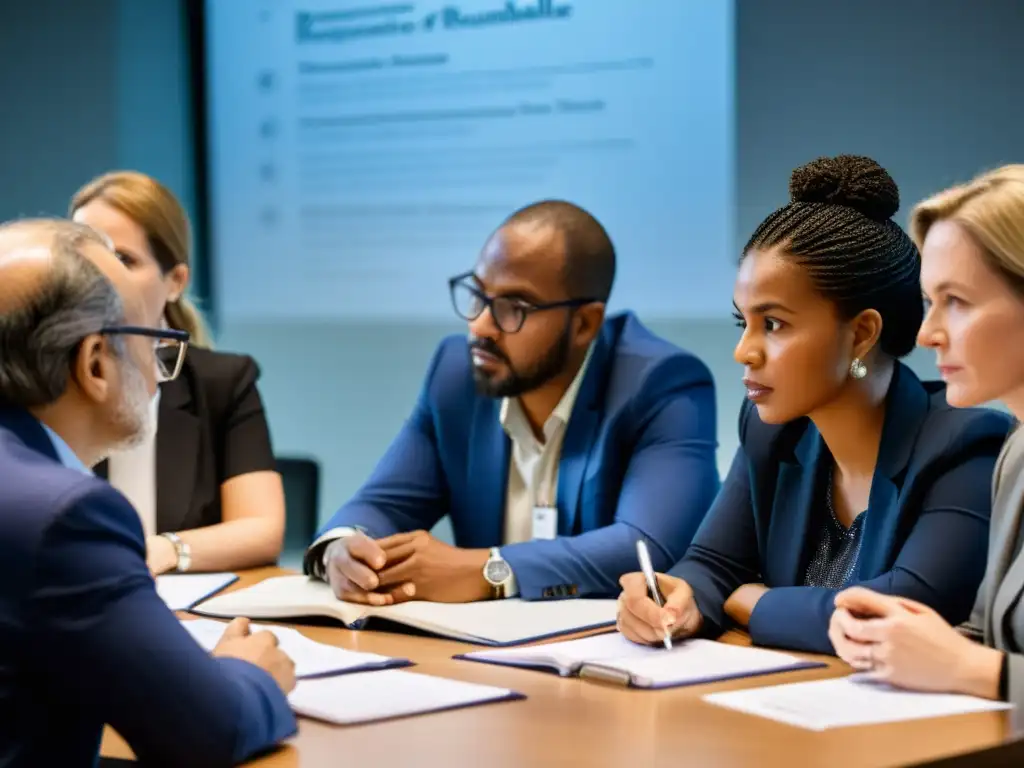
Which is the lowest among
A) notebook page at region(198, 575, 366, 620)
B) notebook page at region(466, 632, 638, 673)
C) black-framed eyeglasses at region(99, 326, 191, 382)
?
notebook page at region(198, 575, 366, 620)

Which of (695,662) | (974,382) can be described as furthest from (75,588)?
(974,382)

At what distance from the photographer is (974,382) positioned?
2.03 metres

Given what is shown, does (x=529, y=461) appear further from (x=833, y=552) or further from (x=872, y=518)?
(x=872, y=518)

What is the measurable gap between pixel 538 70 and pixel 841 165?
92.5 inches

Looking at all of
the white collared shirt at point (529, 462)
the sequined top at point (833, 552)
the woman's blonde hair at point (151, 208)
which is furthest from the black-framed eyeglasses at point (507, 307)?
the sequined top at point (833, 552)

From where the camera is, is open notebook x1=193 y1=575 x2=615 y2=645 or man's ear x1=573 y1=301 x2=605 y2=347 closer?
open notebook x1=193 y1=575 x2=615 y2=645

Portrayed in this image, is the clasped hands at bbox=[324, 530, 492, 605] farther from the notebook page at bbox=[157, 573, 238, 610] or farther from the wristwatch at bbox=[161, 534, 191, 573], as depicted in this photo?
the wristwatch at bbox=[161, 534, 191, 573]

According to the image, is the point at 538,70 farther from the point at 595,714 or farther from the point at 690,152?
the point at 595,714

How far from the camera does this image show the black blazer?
10.7ft

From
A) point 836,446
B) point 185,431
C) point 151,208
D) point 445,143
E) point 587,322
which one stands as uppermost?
point 445,143

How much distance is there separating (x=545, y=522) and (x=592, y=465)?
17 cm

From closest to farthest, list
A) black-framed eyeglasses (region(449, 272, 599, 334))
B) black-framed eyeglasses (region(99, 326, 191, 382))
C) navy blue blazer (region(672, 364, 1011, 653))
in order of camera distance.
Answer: black-framed eyeglasses (region(99, 326, 191, 382)), navy blue blazer (region(672, 364, 1011, 653)), black-framed eyeglasses (region(449, 272, 599, 334))

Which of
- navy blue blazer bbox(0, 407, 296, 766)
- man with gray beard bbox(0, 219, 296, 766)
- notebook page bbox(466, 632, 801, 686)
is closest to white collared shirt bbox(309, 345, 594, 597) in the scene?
notebook page bbox(466, 632, 801, 686)

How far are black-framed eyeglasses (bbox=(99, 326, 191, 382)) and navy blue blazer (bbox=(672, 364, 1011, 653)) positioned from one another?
943 millimetres
